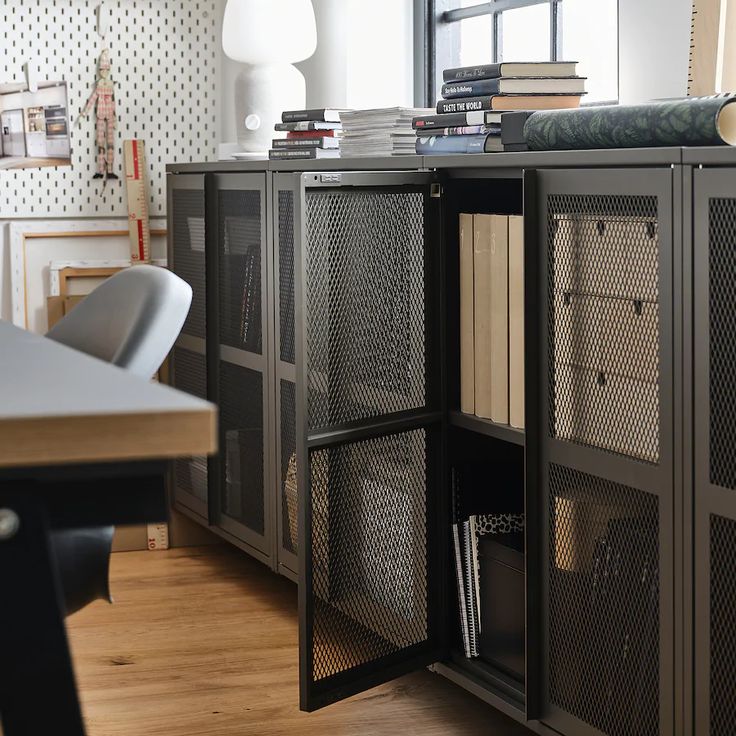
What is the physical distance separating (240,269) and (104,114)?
3.45 ft

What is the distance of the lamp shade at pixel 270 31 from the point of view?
10.6 ft

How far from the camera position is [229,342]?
3.14m

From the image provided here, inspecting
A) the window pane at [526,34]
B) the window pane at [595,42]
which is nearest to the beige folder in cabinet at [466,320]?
the window pane at [595,42]

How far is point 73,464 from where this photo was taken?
84 centimetres

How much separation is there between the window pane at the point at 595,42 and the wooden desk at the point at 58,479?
2055 millimetres

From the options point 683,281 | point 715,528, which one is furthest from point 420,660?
point 683,281

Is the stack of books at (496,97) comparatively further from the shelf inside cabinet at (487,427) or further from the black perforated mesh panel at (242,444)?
the black perforated mesh panel at (242,444)

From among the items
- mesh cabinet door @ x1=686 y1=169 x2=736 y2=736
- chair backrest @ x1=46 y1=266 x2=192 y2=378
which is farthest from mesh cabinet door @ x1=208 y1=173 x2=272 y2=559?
mesh cabinet door @ x1=686 y1=169 x2=736 y2=736

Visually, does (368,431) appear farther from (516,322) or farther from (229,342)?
(229,342)

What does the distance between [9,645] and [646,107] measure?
1187 millimetres

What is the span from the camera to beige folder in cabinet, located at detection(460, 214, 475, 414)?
2.20 metres

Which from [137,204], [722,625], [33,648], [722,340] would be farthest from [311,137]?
[33,648]

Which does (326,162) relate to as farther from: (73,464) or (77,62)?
(73,464)

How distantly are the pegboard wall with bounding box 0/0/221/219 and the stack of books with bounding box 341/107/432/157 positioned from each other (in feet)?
4.15
